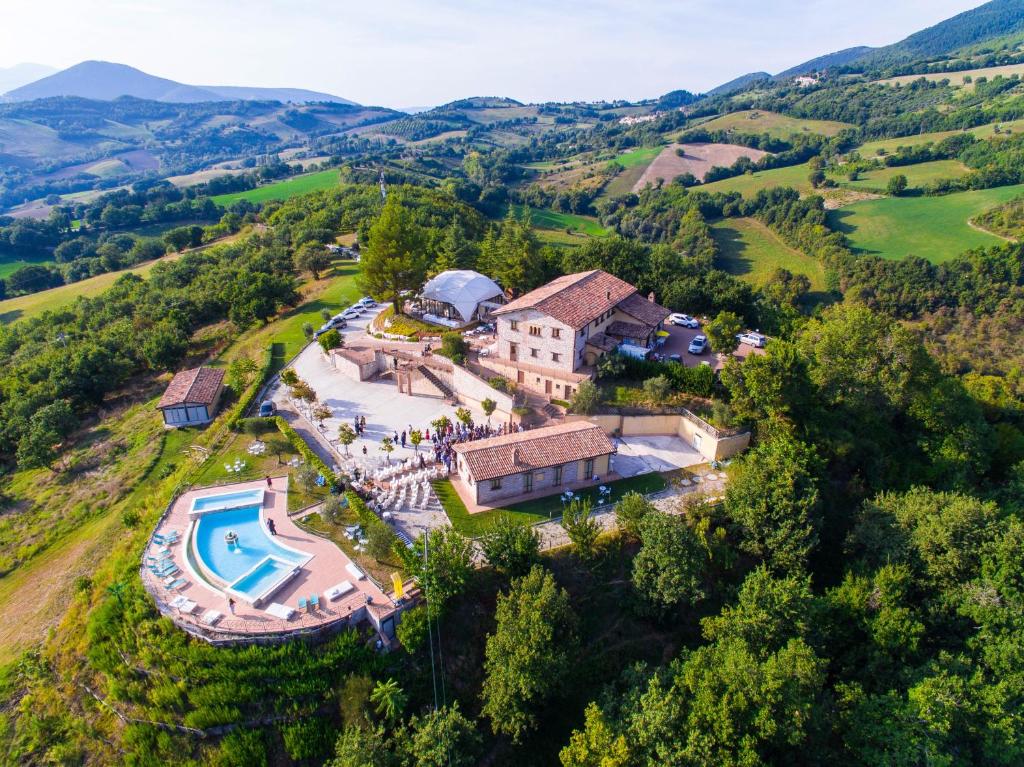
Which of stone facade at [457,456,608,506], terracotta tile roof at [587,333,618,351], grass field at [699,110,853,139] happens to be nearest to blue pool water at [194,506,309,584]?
stone facade at [457,456,608,506]

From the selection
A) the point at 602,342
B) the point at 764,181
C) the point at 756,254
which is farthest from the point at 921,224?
the point at 602,342

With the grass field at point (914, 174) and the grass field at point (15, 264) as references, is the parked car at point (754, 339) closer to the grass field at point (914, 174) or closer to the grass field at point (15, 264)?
the grass field at point (914, 174)

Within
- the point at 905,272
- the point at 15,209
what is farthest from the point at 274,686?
the point at 15,209

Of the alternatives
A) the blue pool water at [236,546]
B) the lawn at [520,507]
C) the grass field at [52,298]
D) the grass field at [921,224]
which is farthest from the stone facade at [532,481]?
the grass field at [921,224]

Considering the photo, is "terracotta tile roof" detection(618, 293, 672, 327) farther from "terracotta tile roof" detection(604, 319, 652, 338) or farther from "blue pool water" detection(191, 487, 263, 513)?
"blue pool water" detection(191, 487, 263, 513)

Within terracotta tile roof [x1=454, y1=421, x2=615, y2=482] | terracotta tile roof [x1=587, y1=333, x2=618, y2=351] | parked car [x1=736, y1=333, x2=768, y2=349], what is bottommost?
terracotta tile roof [x1=454, y1=421, x2=615, y2=482]
